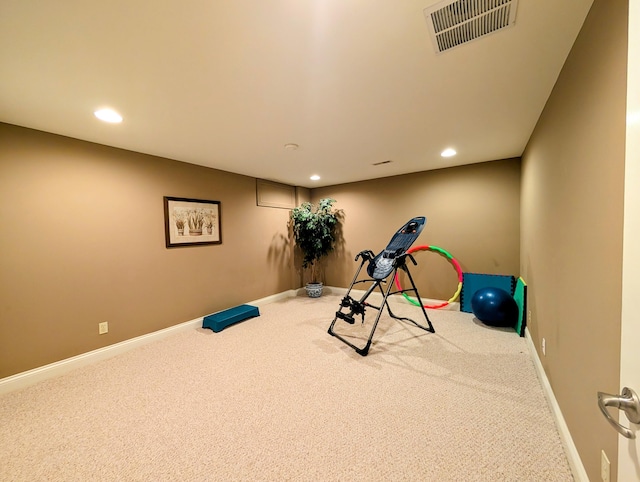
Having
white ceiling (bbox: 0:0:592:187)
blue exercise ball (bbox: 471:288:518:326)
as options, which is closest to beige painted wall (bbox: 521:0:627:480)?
white ceiling (bbox: 0:0:592:187)

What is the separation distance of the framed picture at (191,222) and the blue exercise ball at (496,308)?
3833mm

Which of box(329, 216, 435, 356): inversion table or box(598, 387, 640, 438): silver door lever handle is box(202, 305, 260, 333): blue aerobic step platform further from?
box(598, 387, 640, 438): silver door lever handle

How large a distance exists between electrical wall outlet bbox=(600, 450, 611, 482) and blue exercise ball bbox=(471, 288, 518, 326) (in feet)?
7.70

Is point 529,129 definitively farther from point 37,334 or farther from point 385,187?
point 37,334

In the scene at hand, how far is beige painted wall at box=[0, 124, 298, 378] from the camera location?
2217 millimetres

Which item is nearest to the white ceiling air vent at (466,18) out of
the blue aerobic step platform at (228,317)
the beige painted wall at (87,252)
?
the beige painted wall at (87,252)

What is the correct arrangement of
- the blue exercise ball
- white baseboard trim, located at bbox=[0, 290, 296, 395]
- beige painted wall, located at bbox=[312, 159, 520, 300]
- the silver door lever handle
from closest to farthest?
the silver door lever handle
white baseboard trim, located at bbox=[0, 290, 296, 395]
the blue exercise ball
beige painted wall, located at bbox=[312, 159, 520, 300]

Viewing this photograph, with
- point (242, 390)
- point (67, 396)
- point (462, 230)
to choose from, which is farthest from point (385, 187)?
point (67, 396)

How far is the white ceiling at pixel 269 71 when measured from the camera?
119 centimetres

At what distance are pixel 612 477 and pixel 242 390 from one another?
2.14 meters

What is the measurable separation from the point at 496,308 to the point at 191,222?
4214mm

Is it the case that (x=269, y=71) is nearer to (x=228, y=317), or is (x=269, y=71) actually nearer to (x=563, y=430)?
(x=563, y=430)

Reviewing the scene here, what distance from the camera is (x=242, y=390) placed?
→ 2098mm

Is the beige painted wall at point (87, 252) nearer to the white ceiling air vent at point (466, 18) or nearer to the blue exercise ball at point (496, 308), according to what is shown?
the white ceiling air vent at point (466, 18)
